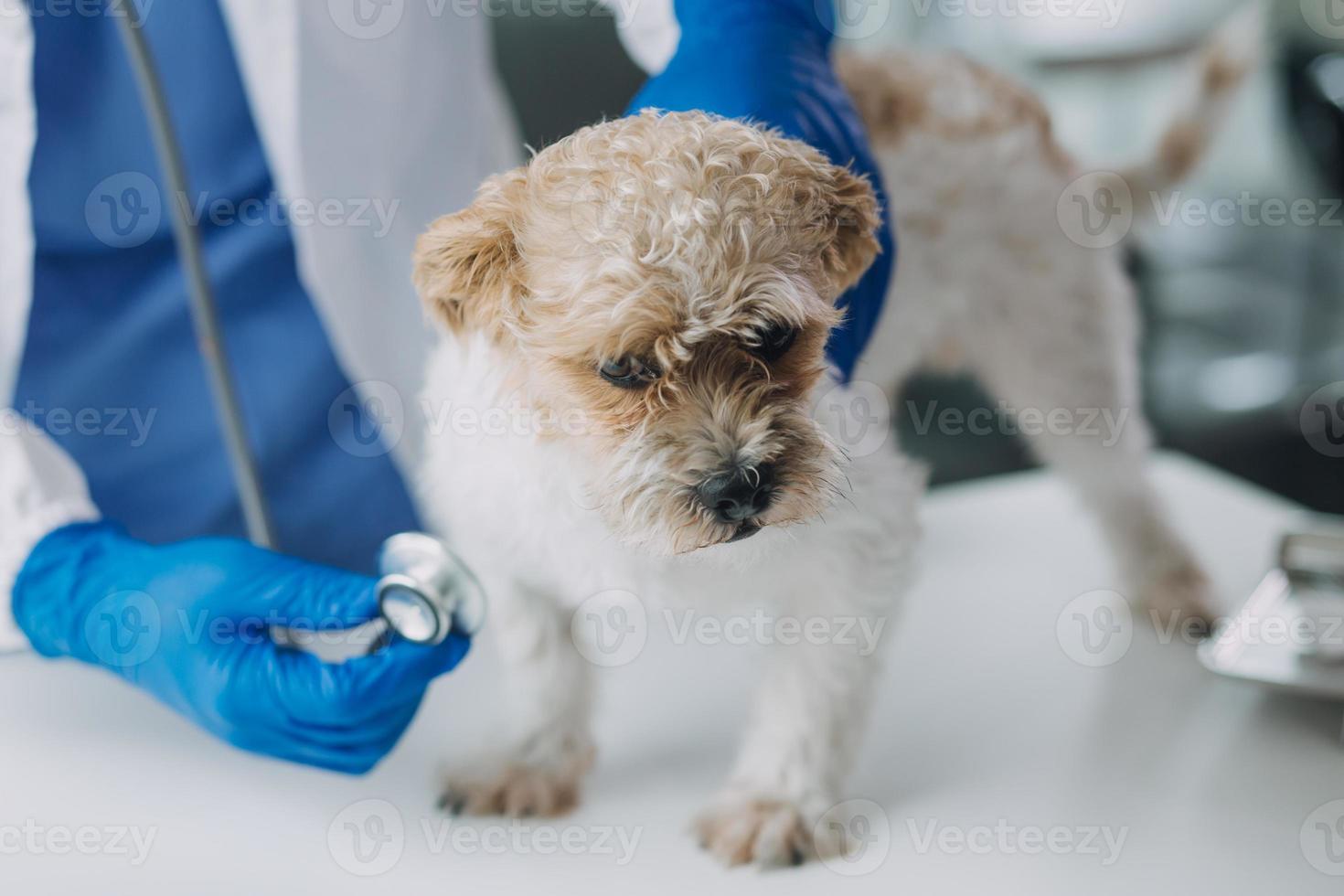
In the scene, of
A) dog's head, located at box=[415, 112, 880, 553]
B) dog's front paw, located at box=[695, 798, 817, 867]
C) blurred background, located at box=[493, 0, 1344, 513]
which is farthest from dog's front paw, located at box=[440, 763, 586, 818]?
blurred background, located at box=[493, 0, 1344, 513]

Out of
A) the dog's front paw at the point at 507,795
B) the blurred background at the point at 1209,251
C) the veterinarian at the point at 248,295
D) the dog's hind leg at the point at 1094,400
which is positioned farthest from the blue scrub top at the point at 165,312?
the blurred background at the point at 1209,251

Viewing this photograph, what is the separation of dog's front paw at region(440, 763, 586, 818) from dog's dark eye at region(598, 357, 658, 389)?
0.40m

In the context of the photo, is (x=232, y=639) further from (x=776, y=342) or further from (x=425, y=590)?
(x=776, y=342)

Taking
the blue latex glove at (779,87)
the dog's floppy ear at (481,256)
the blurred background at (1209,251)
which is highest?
the blue latex glove at (779,87)

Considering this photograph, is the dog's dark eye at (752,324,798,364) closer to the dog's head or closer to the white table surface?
the dog's head

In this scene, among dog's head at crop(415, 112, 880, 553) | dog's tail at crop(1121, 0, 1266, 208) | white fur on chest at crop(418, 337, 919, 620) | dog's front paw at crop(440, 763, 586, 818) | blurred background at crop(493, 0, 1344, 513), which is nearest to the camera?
dog's head at crop(415, 112, 880, 553)

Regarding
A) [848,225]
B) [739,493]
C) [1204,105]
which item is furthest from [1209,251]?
[739,493]

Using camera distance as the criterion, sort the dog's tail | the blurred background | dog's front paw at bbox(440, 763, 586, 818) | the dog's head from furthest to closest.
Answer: the blurred background < the dog's tail < dog's front paw at bbox(440, 763, 586, 818) < the dog's head

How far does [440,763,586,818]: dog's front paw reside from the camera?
0.97 metres

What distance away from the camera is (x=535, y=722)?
3.37ft

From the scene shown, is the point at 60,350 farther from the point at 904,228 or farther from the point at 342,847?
the point at 904,228

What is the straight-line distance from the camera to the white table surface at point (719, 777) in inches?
34.6

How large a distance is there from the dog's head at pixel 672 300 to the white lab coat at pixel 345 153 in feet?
1.26

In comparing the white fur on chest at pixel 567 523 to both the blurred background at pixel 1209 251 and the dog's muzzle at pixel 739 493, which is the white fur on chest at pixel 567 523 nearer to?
the dog's muzzle at pixel 739 493
